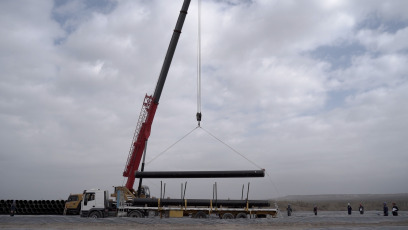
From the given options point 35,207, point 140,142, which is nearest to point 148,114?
point 140,142

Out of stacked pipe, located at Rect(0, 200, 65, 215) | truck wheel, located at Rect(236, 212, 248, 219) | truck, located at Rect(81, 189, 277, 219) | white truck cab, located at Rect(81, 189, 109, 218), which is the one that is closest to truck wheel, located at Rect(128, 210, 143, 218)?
truck, located at Rect(81, 189, 277, 219)

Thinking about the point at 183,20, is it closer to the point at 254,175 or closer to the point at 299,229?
the point at 254,175

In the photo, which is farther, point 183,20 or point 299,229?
point 183,20

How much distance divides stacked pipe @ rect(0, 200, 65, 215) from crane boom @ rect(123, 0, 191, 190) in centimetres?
1269

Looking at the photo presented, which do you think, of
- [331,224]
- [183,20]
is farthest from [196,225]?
[183,20]

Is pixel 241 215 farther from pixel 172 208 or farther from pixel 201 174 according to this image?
pixel 172 208

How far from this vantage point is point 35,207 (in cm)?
4028

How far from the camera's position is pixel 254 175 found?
1176 inches

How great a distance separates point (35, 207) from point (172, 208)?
20.4 metres

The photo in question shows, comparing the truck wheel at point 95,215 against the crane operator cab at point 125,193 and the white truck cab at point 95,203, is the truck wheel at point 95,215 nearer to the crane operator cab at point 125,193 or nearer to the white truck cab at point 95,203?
the white truck cab at point 95,203

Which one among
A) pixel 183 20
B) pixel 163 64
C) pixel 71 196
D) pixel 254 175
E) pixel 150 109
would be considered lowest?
pixel 71 196

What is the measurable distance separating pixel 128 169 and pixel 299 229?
682 inches

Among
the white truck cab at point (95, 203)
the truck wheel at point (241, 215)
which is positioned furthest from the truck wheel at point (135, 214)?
the truck wheel at point (241, 215)

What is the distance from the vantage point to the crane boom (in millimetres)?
31703
